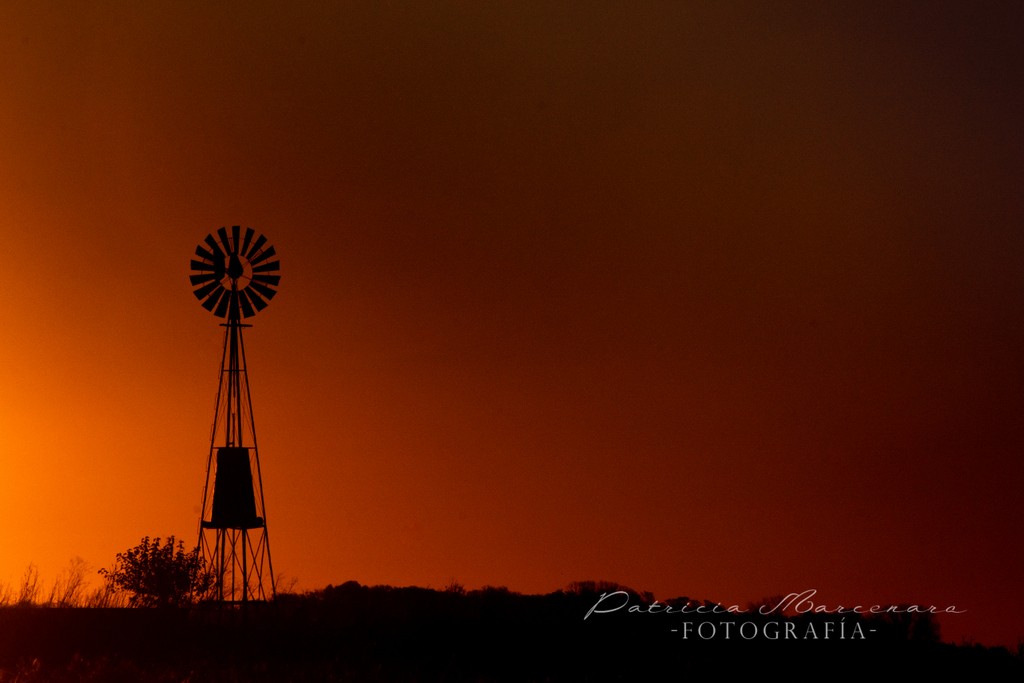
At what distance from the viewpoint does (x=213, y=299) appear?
1265 inches

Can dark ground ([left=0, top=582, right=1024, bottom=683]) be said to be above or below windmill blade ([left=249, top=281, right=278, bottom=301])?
below

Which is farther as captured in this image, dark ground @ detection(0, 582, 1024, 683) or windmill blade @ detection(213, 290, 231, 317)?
windmill blade @ detection(213, 290, 231, 317)

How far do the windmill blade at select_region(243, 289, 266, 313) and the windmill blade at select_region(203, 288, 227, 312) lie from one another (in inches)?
22.9

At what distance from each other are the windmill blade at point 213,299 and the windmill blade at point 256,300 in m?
0.58

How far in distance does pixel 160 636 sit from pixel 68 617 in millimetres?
2134

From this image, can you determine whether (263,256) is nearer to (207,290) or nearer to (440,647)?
(207,290)

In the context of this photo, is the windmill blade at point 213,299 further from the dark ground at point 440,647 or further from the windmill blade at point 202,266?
the dark ground at point 440,647

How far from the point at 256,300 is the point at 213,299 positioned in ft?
3.27

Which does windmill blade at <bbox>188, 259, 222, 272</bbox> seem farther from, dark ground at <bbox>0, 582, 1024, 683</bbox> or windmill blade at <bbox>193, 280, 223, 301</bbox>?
dark ground at <bbox>0, 582, 1024, 683</bbox>

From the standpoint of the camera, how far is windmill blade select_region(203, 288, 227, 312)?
32094 millimetres

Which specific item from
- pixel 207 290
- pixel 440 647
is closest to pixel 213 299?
pixel 207 290

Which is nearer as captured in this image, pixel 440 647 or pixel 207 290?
pixel 440 647

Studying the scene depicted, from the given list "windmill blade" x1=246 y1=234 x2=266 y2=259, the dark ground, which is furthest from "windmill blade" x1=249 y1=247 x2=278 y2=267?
the dark ground

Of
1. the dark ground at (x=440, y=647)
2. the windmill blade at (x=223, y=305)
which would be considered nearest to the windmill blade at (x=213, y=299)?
the windmill blade at (x=223, y=305)
